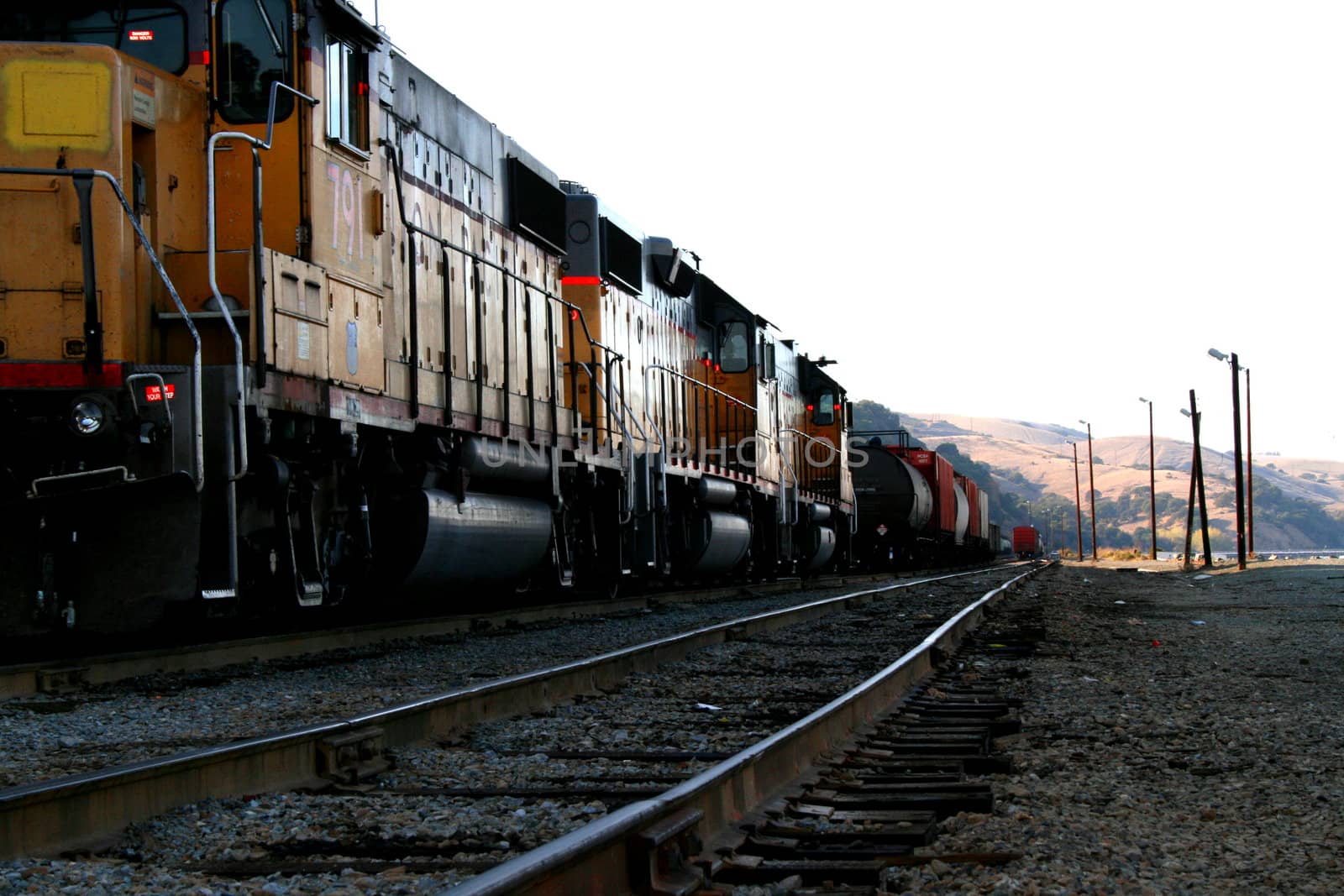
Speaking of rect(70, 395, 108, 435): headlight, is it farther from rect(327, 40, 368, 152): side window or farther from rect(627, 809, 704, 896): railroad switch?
rect(627, 809, 704, 896): railroad switch

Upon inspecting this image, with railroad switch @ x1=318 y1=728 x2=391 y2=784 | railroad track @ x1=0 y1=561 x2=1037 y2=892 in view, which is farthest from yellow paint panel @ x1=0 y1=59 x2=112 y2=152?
railroad switch @ x1=318 y1=728 x2=391 y2=784

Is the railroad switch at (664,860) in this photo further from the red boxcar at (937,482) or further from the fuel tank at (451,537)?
the red boxcar at (937,482)

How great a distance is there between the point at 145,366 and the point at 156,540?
822 mm

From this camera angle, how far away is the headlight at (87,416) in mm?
6250

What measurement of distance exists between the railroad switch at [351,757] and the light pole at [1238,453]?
31.6 m

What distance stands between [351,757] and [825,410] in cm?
1884

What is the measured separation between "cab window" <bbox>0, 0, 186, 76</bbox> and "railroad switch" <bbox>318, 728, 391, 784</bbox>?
433 centimetres

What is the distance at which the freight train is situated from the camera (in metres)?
6.42

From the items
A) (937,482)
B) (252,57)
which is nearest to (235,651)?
(252,57)

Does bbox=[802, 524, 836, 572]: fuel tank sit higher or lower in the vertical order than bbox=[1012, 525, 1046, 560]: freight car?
higher

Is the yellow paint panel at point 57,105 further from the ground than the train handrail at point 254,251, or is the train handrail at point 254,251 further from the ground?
the yellow paint panel at point 57,105

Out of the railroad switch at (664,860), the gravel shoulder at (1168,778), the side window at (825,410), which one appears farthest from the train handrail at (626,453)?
the side window at (825,410)

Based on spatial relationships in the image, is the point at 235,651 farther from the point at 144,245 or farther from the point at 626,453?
the point at 626,453

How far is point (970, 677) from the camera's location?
294 inches
